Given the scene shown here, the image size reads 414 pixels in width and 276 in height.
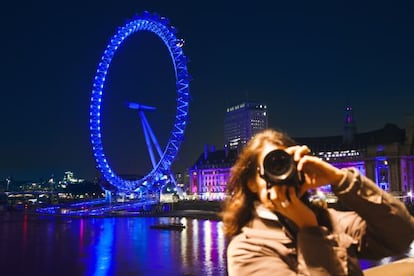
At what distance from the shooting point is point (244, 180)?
1.85m

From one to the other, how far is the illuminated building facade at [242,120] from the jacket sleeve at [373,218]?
143 metres

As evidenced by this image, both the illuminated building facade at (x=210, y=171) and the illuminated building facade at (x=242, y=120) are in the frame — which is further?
the illuminated building facade at (x=242, y=120)

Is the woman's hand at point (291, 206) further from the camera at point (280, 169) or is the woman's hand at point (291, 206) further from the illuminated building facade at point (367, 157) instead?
the illuminated building facade at point (367, 157)

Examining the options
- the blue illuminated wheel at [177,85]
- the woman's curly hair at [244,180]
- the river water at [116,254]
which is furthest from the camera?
the blue illuminated wheel at [177,85]

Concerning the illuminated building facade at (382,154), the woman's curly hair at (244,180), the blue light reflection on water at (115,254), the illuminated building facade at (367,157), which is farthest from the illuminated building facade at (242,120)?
the woman's curly hair at (244,180)

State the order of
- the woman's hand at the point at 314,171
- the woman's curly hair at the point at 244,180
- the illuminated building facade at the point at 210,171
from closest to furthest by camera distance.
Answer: the woman's hand at the point at 314,171
the woman's curly hair at the point at 244,180
the illuminated building facade at the point at 210,171

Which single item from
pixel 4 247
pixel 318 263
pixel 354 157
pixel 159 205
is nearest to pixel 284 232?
pixel 318 263

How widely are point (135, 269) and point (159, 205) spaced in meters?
53.2

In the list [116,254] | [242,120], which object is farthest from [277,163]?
[242,120]

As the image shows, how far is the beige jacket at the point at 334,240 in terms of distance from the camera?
1521 mm

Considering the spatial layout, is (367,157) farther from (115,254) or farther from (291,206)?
(291,206)

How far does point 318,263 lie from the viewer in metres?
1.50

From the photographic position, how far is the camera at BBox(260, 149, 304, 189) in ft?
4.72

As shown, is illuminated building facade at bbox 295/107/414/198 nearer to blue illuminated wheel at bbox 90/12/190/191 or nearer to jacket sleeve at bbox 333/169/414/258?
blue illuminated wheel at bbox 90/12/190/191
